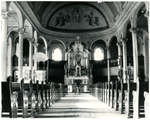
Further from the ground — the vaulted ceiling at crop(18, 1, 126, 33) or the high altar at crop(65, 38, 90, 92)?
the vaulted ceiling at crop(18, 1, 126, 33)

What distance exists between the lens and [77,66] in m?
26.2

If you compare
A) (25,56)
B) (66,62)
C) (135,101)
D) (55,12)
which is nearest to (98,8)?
(55,12)

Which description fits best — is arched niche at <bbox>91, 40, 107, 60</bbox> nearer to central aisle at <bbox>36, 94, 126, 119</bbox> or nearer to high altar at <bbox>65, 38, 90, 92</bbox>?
high altar at <bbox>65, 38, 90, 92</bbox>

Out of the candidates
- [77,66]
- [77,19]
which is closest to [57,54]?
[77,66]

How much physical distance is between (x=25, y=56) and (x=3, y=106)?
78.0 ft

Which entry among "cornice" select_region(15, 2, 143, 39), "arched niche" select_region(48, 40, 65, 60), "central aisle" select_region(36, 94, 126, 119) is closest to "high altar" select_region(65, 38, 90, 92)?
"arched niche" select_region(48, 40, 65, 60)

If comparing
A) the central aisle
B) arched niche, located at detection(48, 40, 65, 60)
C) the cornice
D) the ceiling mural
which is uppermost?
the ceiling mural

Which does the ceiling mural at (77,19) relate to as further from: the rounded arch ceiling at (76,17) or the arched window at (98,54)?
the arched window at (98,54)

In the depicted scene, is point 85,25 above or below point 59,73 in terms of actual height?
above

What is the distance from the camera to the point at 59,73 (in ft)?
90.2

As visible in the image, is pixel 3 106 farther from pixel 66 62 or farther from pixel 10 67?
pixel 66 62

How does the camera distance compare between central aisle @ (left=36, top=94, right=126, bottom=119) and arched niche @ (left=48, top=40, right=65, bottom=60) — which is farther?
arched niche @ (left=48, top=40, right=65, bottom=60)

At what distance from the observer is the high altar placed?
1016 inches

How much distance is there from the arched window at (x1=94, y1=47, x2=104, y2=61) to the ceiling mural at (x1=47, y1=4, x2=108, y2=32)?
2.68 meters
